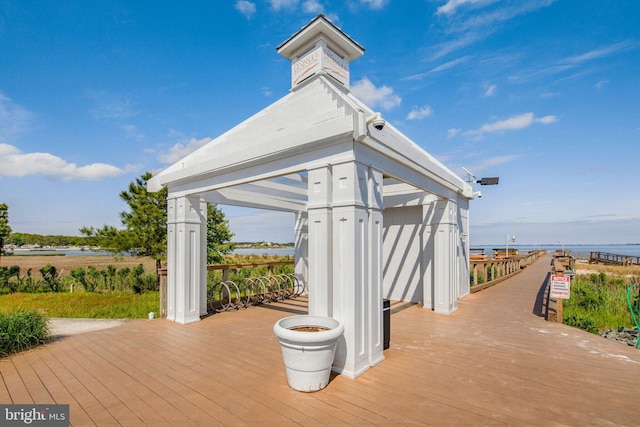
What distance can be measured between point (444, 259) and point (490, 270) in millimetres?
10062

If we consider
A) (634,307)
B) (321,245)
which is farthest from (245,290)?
(634,307)

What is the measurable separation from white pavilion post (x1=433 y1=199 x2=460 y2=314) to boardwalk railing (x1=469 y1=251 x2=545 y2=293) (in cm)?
362

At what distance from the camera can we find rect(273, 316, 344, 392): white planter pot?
10.4 feet

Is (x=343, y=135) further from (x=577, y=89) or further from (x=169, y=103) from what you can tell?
(x=169, y=103)

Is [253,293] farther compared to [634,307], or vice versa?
[634,307]

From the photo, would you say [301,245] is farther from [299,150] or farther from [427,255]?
[299,150]

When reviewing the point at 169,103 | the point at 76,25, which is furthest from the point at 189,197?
the point at 76,25

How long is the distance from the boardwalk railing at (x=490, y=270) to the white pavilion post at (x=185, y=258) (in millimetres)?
8318

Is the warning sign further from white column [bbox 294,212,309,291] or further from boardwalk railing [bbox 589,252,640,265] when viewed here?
boardwalk railing [bbox 589,252,640,265]

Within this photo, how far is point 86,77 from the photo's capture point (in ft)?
28.1

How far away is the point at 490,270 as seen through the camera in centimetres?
1526

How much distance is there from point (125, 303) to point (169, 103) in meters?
6.58

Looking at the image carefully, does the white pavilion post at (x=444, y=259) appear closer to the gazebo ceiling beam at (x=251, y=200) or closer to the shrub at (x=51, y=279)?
the gazebo ceiling beam at (x=251, y=200)

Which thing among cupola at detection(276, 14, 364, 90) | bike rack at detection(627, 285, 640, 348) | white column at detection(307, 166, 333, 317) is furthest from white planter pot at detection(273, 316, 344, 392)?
bike rack at detection(627, 285, 640, 348)
